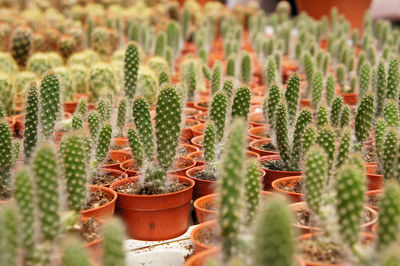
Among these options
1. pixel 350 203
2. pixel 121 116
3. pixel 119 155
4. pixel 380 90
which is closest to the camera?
pixel 350 203

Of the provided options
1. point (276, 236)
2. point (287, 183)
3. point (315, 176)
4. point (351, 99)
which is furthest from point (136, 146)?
point (351, 99)

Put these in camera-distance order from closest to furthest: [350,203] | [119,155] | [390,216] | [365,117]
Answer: [390,216]
[350,203]
[365,117]
[119,155]

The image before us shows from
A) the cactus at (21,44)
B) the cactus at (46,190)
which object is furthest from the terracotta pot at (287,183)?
the cactus at (21,44)

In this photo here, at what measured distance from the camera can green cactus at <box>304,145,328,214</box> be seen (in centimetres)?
208

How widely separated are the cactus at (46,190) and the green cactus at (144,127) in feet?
3.04

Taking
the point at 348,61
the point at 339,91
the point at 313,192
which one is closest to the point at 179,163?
the point at 313,192

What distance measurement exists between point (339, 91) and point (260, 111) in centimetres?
110

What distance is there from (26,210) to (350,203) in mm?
1191

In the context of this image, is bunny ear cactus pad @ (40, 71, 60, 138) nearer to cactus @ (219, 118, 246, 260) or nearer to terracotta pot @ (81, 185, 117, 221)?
terracotta pot @ (81, 185, 117, 221)

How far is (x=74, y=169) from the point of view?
2.15 meters

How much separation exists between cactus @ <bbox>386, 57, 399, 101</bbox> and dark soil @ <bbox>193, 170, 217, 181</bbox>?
1690 millimetres

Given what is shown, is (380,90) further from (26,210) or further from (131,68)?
(26,210)

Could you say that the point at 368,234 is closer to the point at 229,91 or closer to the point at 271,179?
the point at 271,179

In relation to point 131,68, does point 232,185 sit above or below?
below
